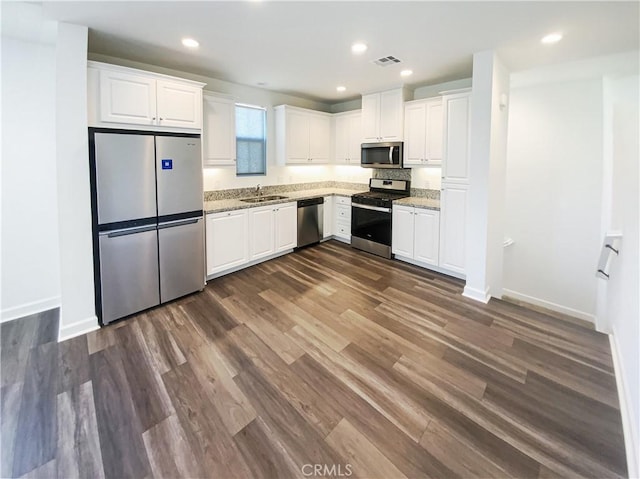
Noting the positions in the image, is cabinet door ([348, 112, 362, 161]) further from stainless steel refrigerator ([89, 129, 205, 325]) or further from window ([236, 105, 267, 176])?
stainless steel refrigerator ([89, 129, 205, 325])

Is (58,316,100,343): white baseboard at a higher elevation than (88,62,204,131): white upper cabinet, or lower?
lower

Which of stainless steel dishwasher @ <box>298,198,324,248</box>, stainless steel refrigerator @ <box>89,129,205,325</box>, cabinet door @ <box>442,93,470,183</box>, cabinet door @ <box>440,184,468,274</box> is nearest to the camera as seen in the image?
stainless steel refrigerator @ <box>89,129,205,325</box>

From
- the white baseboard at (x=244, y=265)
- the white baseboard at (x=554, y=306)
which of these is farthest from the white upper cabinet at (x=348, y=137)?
the white baseboard at (x=554, y=306)

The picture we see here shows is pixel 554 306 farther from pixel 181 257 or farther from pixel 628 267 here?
pixel 181 257

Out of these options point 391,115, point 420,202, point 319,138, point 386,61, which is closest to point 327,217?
point 319,138

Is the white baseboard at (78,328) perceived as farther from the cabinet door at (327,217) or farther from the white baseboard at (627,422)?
the white baseboard at (627,422)

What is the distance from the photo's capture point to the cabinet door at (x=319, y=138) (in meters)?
5.39

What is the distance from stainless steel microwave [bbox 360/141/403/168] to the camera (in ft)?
15.1

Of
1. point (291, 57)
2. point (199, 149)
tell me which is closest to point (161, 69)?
point (199, 149)

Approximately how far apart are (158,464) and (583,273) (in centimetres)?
567

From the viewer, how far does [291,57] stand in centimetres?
A: 336

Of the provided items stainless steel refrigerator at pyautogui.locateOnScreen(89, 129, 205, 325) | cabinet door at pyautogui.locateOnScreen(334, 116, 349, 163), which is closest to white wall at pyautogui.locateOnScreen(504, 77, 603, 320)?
cabinet door at pyautogui.locateOnScreen(334, 116, 349, 163)

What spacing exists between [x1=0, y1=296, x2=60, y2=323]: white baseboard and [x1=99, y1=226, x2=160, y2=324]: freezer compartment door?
3.12 feet

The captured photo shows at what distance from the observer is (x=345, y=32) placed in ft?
8.83
